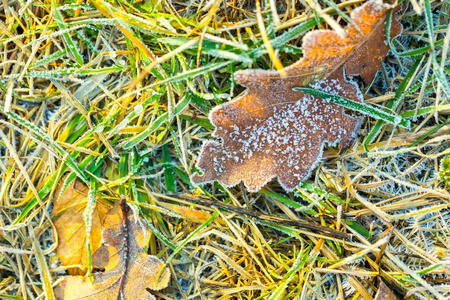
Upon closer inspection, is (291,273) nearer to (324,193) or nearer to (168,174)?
(324,193)

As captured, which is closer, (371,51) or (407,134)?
(371,51)

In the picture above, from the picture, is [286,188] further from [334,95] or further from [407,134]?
[407,134]

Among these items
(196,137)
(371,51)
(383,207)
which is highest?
(371,51)

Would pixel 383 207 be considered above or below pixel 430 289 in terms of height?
above

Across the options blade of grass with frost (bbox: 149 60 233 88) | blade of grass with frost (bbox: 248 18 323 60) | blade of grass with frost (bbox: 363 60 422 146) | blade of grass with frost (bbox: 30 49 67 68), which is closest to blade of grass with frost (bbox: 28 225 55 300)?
blade of grass with frost (bbox: 30 49 67 68)

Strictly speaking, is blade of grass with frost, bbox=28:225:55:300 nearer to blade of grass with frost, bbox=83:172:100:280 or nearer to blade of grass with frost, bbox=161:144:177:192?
blade of grass with frost, bbox=83:172:100:280

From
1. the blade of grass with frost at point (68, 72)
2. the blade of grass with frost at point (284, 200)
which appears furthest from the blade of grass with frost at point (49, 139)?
the blade of grass with frost at point (284, 200)

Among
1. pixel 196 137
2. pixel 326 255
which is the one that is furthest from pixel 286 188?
pixel 196 137

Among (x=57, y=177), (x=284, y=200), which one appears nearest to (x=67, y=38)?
(x=57, y=177)
